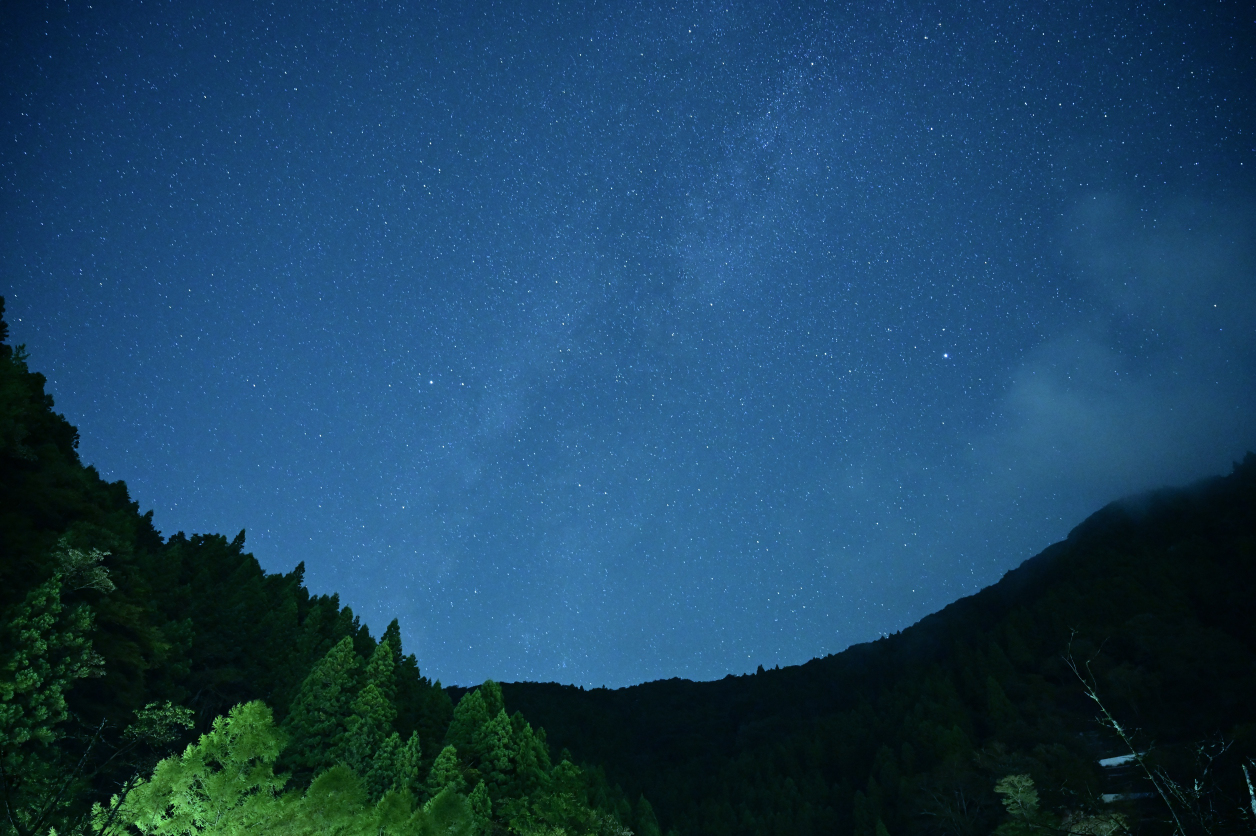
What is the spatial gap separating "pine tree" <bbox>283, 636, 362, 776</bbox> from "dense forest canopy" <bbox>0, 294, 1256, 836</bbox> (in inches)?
6.0

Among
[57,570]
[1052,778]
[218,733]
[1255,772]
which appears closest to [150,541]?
[57,570]

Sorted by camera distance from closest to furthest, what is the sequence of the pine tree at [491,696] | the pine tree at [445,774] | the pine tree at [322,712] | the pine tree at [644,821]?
the pine tree at [445,774] < the pine tree at [322,712] < the pine tree at [491,696] < the pine tree at [644,821]

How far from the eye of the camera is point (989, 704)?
72.7 metres

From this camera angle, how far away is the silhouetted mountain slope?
198 feet

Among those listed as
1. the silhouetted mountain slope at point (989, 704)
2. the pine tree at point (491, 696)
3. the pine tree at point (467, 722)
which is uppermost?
the pine tree at point (491, 696)

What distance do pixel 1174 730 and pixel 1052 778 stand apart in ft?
67.8

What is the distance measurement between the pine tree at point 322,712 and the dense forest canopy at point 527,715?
0.15m

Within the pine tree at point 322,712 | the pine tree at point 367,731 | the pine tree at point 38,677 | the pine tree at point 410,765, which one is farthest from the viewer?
the pine tree at point 322,712

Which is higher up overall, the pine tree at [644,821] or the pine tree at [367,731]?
the pine tree at [367,731]

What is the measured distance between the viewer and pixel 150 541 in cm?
4838

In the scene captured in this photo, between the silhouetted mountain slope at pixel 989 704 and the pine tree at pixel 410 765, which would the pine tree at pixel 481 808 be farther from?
the silhouetted mountain slope at pixel 989 704

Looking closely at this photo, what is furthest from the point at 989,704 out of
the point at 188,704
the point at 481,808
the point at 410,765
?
the point at 188,704

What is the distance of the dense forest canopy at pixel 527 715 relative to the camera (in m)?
22.1

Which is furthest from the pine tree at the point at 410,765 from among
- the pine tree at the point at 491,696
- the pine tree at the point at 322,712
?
the pine tree at the point at 491,696
